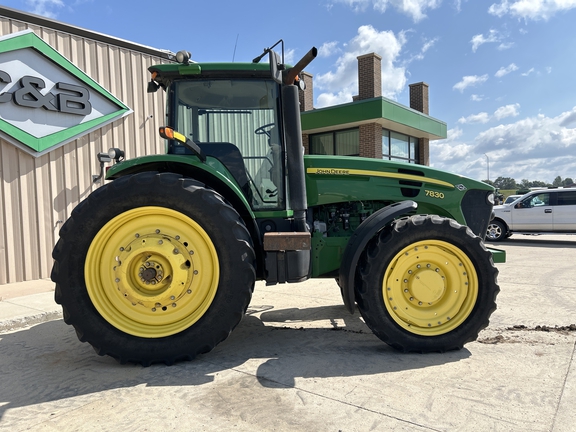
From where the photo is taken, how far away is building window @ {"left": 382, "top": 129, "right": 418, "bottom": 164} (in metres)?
19.4

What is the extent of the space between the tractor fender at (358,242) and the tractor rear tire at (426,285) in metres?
0.09

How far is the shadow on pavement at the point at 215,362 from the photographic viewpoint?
3115mm

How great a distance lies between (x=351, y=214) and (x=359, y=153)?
49.7ft

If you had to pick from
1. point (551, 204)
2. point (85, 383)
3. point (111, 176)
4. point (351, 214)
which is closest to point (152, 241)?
point (111, 176)

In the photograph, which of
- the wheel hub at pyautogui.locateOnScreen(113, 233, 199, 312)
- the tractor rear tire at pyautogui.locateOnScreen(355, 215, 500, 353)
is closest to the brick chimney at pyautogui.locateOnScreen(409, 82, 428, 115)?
the tractor rear tire at pyautogui.locateOnScreen(355, 215, 500, 353)

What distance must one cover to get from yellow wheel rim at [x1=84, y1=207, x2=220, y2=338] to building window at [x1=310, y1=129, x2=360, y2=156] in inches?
645

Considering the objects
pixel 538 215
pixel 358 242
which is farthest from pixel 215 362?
pixel 538 215

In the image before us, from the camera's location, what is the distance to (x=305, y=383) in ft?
10.0

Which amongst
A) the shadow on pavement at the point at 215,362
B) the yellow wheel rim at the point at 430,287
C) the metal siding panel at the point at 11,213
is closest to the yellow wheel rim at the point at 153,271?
the shadow on pavement at the point at 215,362

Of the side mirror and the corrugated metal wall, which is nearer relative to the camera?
the side mirror

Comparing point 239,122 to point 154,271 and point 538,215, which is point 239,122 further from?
point 538,215

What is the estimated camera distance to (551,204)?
13.6 meters

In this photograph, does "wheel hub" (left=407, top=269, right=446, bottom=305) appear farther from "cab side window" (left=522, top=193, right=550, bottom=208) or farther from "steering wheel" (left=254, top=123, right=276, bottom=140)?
"cab side window" (left=522, top=193, right=550, bottom=208)

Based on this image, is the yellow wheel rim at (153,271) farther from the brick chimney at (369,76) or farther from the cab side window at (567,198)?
the brick chimney at (369,76)
